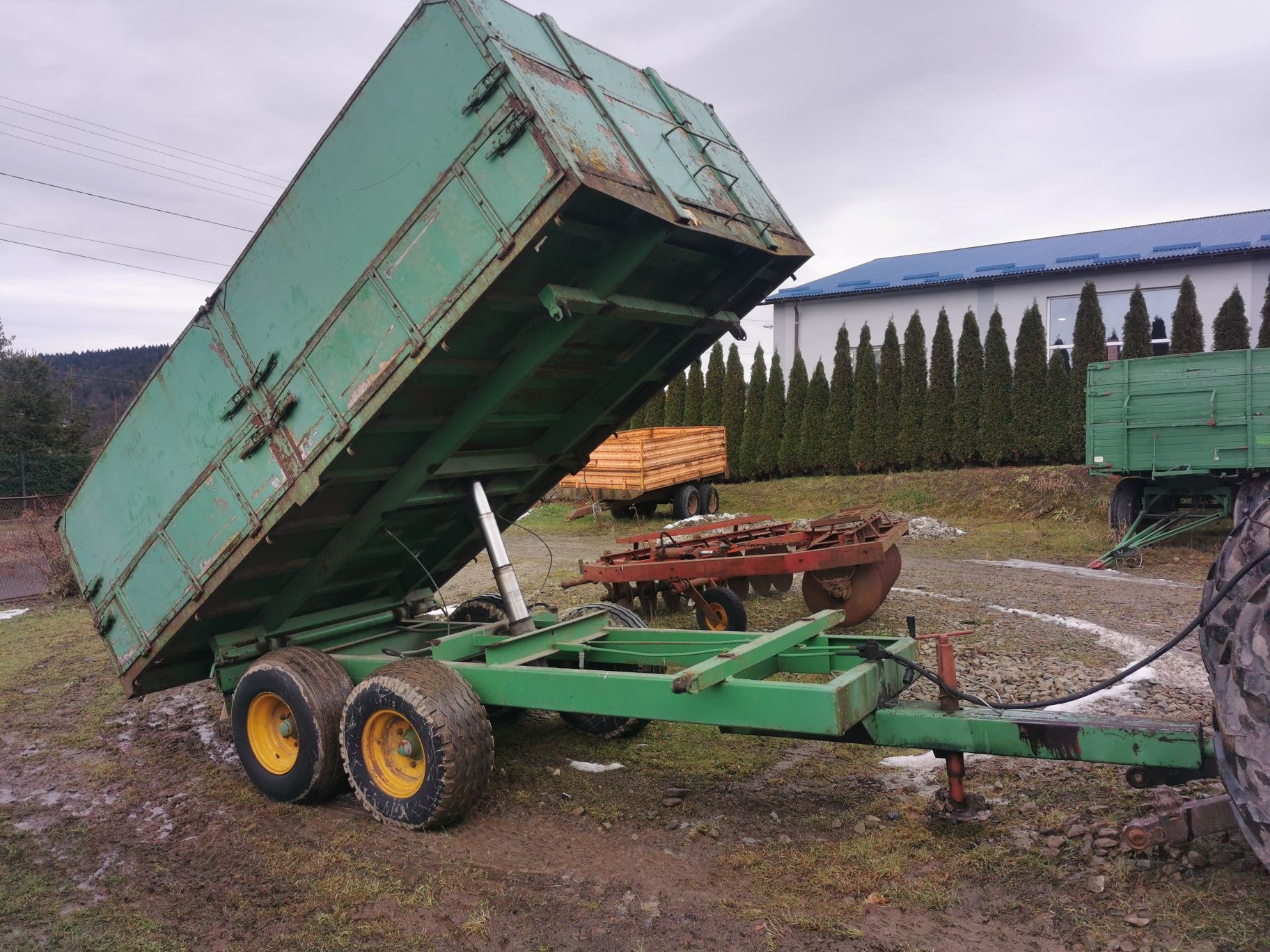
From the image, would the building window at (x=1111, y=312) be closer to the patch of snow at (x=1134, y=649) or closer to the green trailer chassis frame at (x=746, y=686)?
the patch of snow at (x=1134, y=649)

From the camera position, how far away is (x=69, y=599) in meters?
12.5

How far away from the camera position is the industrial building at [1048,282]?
20.7m

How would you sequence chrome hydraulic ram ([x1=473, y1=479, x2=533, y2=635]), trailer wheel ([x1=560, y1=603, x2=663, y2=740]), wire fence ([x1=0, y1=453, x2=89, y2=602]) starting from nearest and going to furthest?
chrome hydraulic ram ([x1=473, y1=479, x2=533, y2=635])
trailer wheel ([x1=560, y1=603, x2=663, y2=740])
wire fence ([x1=0, y1=453, x2=89, y2=602])

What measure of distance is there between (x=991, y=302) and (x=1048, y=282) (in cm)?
142

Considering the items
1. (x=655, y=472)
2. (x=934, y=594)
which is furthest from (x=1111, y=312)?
(x=934, y=594)

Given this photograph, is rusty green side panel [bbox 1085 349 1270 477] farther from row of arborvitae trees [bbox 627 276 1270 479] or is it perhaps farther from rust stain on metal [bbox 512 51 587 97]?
rust stain on metal [bbox 512 51 587 97]

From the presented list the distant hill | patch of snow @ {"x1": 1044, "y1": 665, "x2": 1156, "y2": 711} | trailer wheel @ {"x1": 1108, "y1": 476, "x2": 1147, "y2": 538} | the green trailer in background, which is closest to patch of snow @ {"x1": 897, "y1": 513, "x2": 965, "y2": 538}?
trailer wheel @ {"x1": 1108, "y1": 476, "x2": 1147, "y2": 538}

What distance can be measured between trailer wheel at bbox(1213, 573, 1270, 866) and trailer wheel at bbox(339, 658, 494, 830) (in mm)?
3202

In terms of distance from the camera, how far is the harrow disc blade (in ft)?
27.2

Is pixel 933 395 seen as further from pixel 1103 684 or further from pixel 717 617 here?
pixel 1103 684

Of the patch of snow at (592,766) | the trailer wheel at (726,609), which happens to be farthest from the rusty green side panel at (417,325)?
the trailer wheel at (726,609)

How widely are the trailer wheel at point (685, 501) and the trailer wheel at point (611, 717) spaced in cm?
1367

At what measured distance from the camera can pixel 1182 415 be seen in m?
12.4

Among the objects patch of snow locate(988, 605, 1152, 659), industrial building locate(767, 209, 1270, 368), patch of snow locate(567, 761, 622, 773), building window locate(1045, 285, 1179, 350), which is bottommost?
patch of snow locate(567, 761, 622, 773)
